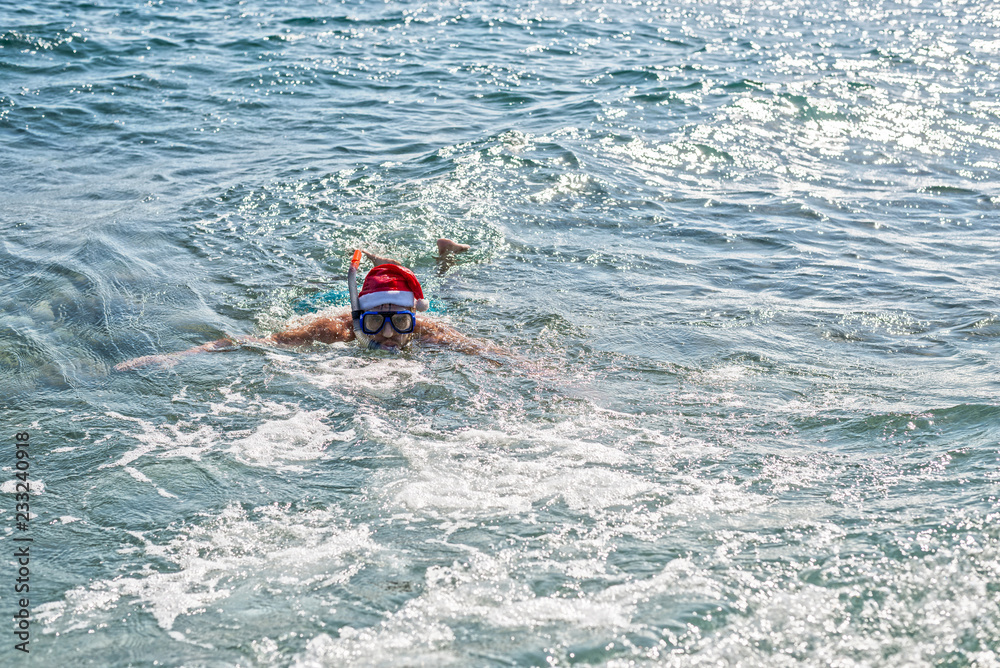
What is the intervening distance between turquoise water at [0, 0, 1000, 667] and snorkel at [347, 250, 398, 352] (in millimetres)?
131

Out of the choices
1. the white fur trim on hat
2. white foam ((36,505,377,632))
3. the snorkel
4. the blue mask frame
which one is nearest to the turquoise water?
white foam ((36,505,377,632))

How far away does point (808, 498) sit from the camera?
5.32 m

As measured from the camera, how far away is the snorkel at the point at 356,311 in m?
7.40

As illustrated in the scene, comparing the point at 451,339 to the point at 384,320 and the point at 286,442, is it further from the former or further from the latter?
the point at 286,442

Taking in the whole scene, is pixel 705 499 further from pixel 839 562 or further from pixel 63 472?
pixel 63 472

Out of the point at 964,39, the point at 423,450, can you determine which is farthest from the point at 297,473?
the point at 964,39

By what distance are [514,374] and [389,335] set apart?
115 cm

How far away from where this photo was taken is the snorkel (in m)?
7.40

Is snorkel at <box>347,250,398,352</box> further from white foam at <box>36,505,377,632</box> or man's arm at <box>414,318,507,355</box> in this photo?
white foam at <box>36,505,377,632</box>

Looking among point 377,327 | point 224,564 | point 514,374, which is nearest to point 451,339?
point 377,327

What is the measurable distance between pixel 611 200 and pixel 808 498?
6603mm

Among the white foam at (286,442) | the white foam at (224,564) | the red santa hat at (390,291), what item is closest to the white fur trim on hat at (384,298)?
the red santa hat at (390,291)

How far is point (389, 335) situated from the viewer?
25.0 feet

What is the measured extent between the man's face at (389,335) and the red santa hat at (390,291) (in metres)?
0.05
